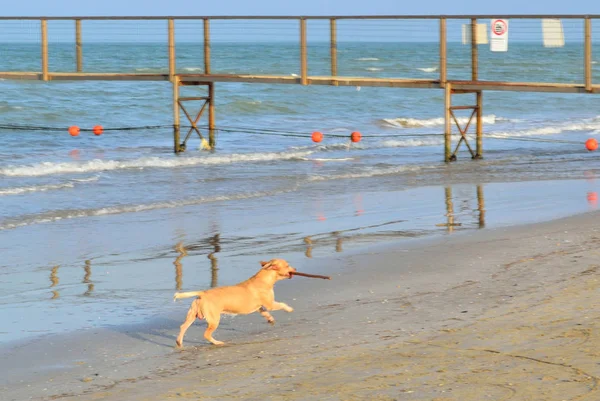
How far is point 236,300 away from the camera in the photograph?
6.82m

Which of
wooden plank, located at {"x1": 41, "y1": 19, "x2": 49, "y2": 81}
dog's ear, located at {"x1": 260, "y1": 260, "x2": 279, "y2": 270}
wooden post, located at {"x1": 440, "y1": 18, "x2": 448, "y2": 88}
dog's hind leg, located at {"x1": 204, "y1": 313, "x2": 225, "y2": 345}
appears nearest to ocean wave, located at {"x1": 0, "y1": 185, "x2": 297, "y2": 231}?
wooden post, located at {"x1": 440, "y1": 18, "x2": 448, "y2": 88}

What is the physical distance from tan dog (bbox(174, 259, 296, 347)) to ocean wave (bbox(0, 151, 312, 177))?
12.9 meters

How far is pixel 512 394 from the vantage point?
550 cm

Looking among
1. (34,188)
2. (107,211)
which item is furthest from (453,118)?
(107,211)

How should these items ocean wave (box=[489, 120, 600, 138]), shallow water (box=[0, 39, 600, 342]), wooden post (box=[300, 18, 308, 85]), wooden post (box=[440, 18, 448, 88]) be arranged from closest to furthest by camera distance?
shallow water (box=[0, 39, 600, 342]) → wooden post (box=[440, 18, 448, 88]) → wooden post (box=[300, 18, 308, 85]) → ocean wave (box=[489, 120, 600, 138])

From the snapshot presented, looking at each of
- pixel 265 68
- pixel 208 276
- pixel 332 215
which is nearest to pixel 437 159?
pixel 332 215

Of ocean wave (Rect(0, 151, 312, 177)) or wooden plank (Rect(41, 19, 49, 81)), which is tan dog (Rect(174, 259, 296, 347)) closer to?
ocean wave (Rect(0, 151, 312, 177))

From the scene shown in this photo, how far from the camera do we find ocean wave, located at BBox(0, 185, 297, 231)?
13010 mm

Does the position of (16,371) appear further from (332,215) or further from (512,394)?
(332,215)

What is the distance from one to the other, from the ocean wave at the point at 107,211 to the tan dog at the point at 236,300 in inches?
246

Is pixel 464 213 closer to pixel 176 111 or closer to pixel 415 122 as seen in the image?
pixel 176 111

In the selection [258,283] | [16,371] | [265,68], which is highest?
[265,68]

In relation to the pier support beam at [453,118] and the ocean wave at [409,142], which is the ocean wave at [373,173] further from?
the ocean wave at [409,142]

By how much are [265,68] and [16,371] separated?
170 ft
